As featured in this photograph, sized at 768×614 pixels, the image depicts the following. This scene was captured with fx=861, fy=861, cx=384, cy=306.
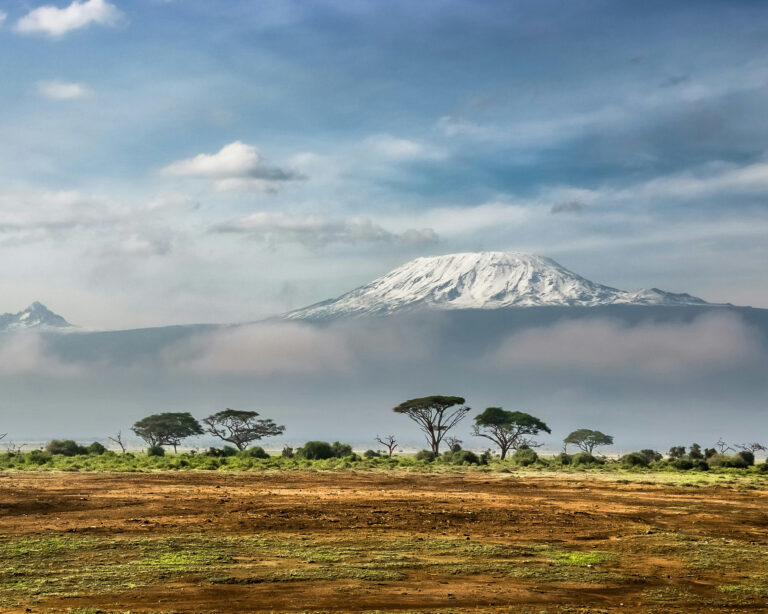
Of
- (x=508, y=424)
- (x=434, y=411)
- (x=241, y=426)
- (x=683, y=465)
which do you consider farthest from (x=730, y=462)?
(x=241, y=426)

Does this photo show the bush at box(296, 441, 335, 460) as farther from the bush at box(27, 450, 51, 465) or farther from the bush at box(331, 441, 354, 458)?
the bush at box(27, 450, 51, 465)

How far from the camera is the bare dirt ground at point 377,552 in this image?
16.2 m

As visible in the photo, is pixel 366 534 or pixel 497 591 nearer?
pixel 497 591

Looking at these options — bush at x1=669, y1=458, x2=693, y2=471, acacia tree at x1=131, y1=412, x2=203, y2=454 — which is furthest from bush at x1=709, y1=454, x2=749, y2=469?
acacia tree at x1=131, y1=412, x2=203, y2=454

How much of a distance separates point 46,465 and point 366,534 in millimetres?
45031

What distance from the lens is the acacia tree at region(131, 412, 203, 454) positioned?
121 m

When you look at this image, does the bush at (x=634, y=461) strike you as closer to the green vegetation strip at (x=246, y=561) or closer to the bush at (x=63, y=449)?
the green vegetation strip at (x=246, y=561)

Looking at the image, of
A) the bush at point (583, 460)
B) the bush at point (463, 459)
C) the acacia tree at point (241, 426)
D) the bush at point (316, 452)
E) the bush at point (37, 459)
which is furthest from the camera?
the acacia tree at point (241, 426)

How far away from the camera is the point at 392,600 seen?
16.0 meters

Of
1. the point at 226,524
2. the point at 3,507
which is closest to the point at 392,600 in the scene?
the point at 226,524

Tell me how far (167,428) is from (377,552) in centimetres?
10540

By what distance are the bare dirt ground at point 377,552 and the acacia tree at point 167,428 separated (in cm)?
8678

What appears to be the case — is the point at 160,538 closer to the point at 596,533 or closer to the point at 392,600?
the point at 392,600

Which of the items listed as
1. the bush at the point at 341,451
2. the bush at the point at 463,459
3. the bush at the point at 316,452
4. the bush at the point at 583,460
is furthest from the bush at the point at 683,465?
the bush at the point at 316,452
